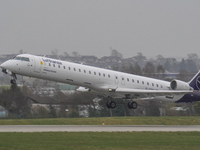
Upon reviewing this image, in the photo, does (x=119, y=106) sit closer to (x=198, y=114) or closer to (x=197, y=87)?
(x=198, y=114)

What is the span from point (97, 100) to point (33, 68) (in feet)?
84.8

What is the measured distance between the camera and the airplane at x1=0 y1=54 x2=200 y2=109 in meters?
40.2

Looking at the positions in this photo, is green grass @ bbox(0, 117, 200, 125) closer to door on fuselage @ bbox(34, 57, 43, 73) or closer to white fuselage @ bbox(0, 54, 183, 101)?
white fuselage @ bbox(0, 54, 183, 101)

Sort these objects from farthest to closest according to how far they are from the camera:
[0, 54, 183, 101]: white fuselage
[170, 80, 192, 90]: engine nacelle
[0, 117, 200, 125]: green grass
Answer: [170, 80, 192, 90]: engine nacelle → [0, 117, 200, 125]: green grass → [0, 54, 183, 101]: white fuselage

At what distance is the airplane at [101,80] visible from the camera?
1585 inches

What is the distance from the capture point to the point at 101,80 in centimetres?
4378
